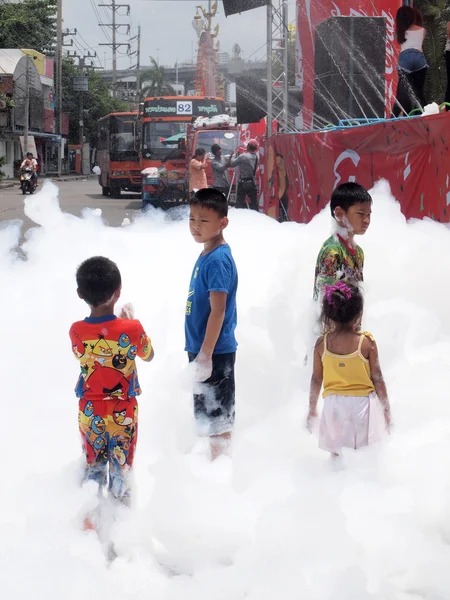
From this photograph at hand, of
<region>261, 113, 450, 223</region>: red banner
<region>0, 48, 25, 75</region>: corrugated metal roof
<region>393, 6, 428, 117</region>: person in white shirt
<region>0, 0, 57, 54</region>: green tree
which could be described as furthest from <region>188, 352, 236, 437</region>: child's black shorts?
<region>0, 0, 57, 54</region>: green tree

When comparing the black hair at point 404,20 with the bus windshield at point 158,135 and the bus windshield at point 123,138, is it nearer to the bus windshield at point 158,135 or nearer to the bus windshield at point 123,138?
the bus windshield at point 158,135

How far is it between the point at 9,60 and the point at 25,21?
6.56 metres

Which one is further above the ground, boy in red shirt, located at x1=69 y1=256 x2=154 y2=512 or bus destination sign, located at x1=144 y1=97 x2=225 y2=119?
bus destination sign, located at x1=144 y1=97 x2=225 y2=119

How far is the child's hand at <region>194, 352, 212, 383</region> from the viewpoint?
150 inches

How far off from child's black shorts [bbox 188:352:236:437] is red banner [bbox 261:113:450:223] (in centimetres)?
334

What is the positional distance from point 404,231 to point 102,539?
4463 mm

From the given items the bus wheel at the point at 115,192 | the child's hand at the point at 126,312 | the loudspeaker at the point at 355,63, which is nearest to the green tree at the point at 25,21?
the bus wheel at the point at 115,192

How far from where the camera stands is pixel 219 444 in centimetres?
411

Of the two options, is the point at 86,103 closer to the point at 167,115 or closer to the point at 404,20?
the point at 167,115

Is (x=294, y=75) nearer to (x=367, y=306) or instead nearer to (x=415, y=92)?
(x=415, y=92)

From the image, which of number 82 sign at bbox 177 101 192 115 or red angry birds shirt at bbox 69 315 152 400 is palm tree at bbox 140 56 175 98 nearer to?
number 82 sign at bbox 177 101 192 115

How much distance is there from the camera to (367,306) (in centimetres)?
626

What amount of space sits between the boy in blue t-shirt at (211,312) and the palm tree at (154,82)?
88.3 m

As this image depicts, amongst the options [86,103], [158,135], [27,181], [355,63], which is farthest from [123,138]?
[86,103]
